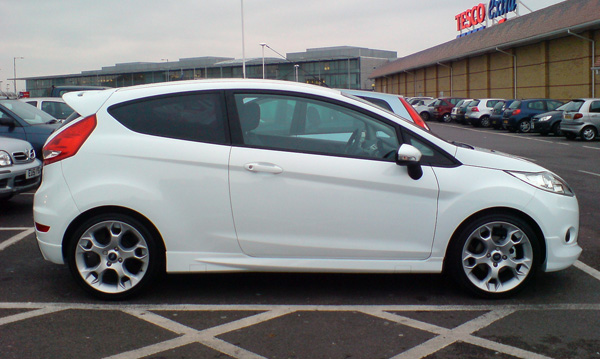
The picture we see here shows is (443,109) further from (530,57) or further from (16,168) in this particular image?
(16,168)

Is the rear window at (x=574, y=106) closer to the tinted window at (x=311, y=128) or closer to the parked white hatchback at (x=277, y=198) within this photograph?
the parked white hatchback at (x=277, y=198)

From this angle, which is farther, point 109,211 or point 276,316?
point 109,211

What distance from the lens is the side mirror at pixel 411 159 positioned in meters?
4.84

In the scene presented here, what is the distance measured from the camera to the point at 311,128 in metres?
5.11

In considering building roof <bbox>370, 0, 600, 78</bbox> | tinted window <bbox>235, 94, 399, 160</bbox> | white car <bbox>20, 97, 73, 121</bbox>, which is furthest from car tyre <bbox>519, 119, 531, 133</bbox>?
tinted window <bbox>235, 94, 399, 160</bbox>

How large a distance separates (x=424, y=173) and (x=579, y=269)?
204 cm

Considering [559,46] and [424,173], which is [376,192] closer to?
[424,173]

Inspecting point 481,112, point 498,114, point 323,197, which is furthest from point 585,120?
point 323,197

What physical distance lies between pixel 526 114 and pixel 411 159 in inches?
1088

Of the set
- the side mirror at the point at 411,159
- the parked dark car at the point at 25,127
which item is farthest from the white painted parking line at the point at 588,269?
the parked dark car at the point at 25,127

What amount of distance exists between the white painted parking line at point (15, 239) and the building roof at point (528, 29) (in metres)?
27.7

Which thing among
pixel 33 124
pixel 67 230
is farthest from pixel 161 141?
pixel 33 124

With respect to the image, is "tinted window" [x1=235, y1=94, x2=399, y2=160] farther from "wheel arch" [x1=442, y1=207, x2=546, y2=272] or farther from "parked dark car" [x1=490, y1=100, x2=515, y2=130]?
"parked dark car" [x1=490, y1=100, x2=515, y2=130]

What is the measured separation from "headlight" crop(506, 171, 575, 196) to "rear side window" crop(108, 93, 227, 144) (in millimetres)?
2256
